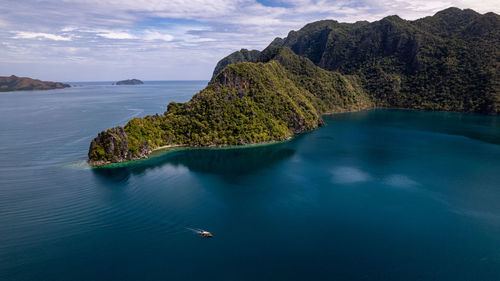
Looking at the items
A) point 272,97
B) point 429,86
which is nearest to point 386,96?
point 429,86

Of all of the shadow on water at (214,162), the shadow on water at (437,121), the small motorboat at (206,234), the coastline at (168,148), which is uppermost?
the shadow on water at (437,121)

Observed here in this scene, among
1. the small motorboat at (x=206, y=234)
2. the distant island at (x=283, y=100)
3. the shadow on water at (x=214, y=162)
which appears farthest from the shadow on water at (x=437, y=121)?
the small motorboat at (x=206, y=234)

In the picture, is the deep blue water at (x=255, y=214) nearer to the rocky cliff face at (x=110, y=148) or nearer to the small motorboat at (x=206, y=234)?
the small motorboat at (x=206, y=234)

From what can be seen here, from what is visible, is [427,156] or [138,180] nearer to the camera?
[138,180]

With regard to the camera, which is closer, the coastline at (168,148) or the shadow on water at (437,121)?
the coastline at (168,148)

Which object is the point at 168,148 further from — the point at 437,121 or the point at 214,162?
the point at 437,121

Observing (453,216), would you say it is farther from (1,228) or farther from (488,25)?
(488,25)

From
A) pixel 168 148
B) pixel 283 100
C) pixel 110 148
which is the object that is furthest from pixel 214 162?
pixel 283 100
